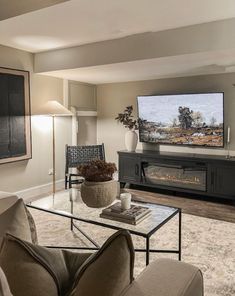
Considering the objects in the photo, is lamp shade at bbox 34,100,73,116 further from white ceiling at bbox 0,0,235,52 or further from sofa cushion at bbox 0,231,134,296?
sofa cushion at bbox 0,231,134,296

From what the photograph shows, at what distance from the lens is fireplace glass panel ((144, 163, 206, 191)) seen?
14.8 feet

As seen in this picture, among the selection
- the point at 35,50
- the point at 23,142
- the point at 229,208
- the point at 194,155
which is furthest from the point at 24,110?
the point at 229,208

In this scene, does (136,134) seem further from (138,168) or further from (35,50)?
(35,50)

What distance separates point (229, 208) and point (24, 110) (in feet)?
11.0

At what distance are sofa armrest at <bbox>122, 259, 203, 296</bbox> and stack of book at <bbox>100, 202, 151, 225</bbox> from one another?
3.08ft

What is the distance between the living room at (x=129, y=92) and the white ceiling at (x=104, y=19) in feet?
0.04

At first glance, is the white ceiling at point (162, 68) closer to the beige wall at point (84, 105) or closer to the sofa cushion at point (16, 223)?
the beige wall at point (84, 105)

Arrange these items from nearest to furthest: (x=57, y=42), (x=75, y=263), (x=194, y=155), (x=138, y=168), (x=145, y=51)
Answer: (x=75, y=263)
(x=145, y=51)
(x=57, y=42)
(x=194, y=155)
(x=138, y=168)

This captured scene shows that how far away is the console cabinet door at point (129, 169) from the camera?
5047mm

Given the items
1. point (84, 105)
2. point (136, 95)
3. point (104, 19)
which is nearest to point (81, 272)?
point (104, 19)

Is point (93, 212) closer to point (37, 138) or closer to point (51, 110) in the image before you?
point (51, 110)

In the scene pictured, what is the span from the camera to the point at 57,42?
3820mm

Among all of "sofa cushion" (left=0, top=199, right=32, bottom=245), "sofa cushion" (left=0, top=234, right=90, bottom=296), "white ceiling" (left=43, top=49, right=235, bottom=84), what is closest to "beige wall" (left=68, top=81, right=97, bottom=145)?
"white ceiling" (left=43, top=49, right=235, bottom=84)

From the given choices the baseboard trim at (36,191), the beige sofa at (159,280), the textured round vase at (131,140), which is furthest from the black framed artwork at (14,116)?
the beige sofa at (159,280)
